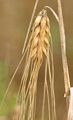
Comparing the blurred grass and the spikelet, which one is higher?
the blurred grass

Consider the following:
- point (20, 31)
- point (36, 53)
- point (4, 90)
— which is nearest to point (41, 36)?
point (36, 53)

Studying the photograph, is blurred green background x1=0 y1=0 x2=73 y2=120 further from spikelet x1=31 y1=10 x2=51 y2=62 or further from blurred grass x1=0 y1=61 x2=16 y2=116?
spikelet x1=31 y1=10 x2=51 y2=62

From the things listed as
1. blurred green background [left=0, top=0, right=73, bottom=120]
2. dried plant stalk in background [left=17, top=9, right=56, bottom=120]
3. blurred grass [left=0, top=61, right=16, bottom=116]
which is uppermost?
blurred green background [left=0, top=0, right=73, bottom=120]

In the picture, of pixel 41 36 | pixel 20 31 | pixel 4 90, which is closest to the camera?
pixel 41 36

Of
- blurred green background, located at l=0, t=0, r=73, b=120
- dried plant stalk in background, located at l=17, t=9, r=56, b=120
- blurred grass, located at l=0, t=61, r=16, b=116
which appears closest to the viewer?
dried plant stalk in background, located at l=17, t=9, r=56, b=120

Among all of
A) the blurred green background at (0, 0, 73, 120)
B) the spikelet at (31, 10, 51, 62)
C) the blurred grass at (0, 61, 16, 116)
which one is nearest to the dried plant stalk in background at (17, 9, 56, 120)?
the spikelet at (31, 10, 51, 62)

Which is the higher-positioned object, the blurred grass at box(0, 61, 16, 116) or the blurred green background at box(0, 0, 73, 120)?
the blurred green background at box(0, 0, 73, 120)

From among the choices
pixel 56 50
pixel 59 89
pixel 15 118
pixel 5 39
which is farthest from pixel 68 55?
pixel 15 118

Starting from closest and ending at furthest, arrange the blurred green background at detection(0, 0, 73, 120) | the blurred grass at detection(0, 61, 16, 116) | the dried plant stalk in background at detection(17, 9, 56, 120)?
the dried plant stalk in background at detection(17, 9, 56, 120)
the blurred grass at detection(0, 61, 16, 116)
the blurred green background at detection(0, 0, 73, 120)

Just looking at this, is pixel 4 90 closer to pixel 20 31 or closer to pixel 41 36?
pixel 20 31

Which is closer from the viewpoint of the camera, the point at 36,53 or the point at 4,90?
the point at 36,53

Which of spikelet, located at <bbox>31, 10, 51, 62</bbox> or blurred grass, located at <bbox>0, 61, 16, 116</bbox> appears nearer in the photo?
spikelet, located at <bbox>31, 10, 51, 62</bbox>
